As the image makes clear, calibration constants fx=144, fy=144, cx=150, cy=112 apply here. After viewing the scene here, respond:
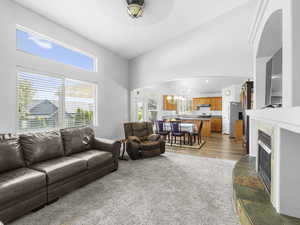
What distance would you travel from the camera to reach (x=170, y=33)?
434 cm

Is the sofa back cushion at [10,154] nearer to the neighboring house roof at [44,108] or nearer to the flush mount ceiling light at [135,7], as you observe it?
the neighboring house roof at [44,108]

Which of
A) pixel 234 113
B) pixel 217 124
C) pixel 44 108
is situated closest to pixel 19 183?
pixel 44 108

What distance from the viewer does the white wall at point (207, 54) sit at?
3863 millimetres

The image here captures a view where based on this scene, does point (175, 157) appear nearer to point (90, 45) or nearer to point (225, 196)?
point (225, 196)

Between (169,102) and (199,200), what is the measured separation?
7573mm

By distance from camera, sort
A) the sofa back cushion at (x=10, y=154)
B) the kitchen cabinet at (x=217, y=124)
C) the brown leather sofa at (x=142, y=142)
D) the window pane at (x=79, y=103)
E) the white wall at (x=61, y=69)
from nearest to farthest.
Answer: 1. the sofa back cushion at (x=10, y=154)
2. the white wall at (x=61, y=69)
3. the window pane at (x=79, y=103)
4. the brown leather sofa at (x=142, y=142)
5. the kitchen cabinet at (x=217, y=124)

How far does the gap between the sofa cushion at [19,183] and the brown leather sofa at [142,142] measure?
2.12 meters

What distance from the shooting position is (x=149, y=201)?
2.04 meters

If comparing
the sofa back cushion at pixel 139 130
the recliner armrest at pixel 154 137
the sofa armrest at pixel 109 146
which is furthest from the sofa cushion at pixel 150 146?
the sofa armrest at pixel 109 146

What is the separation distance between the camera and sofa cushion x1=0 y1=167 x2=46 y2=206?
1.56 m

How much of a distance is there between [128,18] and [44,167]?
9.18 ft

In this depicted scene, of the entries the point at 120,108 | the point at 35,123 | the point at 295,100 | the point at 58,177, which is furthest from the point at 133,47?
the point at 295,100

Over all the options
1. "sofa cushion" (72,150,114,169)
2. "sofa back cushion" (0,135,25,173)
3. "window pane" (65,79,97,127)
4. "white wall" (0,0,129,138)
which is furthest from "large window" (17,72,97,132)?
"sofa cushion" (72,150,114,169)

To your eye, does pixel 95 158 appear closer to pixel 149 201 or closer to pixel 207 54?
pixel 149 201
